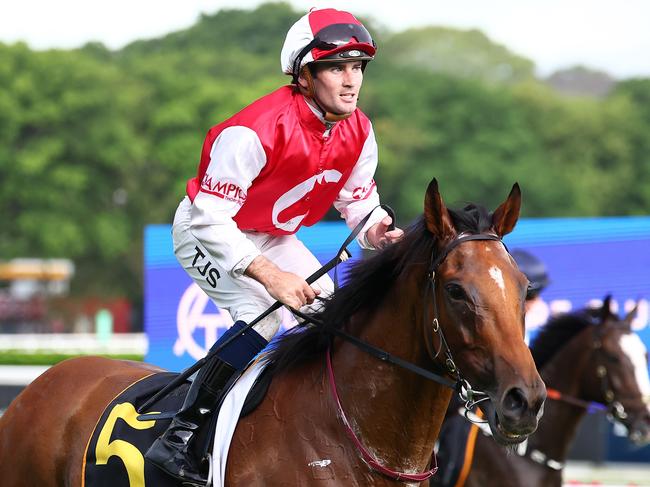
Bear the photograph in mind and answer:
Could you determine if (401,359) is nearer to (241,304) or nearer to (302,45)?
(241,304)

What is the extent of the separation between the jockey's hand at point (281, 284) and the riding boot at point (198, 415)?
0.25m

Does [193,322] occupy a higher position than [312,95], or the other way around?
[312,95]

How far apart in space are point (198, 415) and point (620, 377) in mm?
3928

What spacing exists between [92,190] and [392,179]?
13.2 metres

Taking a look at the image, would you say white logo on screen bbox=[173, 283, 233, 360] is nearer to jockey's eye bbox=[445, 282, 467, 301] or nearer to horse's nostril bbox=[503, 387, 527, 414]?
jockey's eye bbox=[445, 282, 467, 301]

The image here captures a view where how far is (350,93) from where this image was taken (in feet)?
→ 12.6

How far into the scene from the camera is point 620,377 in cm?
691

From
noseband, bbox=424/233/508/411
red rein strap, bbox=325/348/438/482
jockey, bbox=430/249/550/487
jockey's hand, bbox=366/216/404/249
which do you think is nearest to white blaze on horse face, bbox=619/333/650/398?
jockey, bbox=430/249/550/487

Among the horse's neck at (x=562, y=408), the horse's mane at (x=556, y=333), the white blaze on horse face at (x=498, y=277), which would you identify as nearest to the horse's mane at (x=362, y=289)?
the white blaze on horse face at (x=498, y=277)

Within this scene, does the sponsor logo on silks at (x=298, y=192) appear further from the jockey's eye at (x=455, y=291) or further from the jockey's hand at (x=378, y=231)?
the jockey's eye at (x=455, y=291)

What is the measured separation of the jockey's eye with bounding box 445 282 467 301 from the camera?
324 centimetres

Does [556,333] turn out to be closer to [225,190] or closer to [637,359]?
[637,359]

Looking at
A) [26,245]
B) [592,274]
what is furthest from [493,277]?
[26,245]

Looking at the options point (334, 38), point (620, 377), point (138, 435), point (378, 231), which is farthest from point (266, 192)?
point (620, 377)
